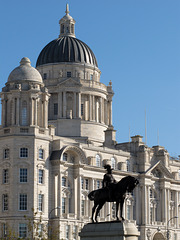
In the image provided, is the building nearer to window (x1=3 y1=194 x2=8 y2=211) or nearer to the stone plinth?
window (x1=3 y1=194 x2=8 y2=211)

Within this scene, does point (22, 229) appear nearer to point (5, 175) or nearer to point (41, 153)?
point (5, 175)

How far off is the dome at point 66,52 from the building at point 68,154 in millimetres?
210

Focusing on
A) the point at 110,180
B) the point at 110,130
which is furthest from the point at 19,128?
the point at 110,180

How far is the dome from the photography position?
135500 mm

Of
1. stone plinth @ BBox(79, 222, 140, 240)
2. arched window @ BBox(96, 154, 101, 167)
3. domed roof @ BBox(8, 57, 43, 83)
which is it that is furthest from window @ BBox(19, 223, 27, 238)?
stone plinth @ BBox(79, 222, 140, 240)

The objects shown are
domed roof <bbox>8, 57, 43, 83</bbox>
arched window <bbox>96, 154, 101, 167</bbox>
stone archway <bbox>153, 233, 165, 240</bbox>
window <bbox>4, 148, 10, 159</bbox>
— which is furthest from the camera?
stone archway <bbox>153, 233, 165, 240</bbox>

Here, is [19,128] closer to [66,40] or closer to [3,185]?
[3,185]

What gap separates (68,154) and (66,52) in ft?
106

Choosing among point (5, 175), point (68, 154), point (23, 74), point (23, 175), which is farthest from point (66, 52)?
point (23, 175)

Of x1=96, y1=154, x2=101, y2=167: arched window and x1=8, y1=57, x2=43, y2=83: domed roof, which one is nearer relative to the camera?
x1=8, y1=57, x2=43, y2=83: domed roof

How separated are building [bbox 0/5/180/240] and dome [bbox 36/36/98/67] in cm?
21

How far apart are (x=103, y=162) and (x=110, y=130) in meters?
12.6

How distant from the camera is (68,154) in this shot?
110250 millimetres

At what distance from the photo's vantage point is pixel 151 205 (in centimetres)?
12838
